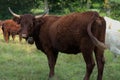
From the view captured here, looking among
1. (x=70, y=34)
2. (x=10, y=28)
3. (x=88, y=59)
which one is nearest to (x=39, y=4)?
Result: (x=10, y=28)

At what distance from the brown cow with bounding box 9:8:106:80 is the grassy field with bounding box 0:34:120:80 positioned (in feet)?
1.83

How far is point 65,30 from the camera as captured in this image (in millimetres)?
9625

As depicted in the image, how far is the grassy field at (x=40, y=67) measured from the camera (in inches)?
407

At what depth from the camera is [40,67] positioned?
11492 millimetres

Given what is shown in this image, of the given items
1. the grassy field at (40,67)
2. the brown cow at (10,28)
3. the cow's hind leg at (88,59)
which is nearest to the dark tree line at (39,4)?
the brown cow at (10,28)

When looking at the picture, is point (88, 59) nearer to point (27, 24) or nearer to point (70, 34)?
point (70, 34)

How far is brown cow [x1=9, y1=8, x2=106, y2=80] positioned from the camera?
9172 mm

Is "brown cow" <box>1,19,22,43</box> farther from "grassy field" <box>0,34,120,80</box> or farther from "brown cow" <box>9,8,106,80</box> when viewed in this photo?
"brown cow" <box>9,8,106,80</box>

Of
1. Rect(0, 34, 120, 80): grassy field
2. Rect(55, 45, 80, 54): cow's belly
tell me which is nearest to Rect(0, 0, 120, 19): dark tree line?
Rect(0, 34, 120, 80): grassy field

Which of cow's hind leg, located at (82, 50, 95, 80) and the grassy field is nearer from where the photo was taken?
cow's hind leg, located at (82, 50, 95, 80)

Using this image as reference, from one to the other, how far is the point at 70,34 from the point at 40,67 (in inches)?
92.3

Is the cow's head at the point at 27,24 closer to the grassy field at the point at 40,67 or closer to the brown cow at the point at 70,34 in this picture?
the brown cow at the point at 70,34

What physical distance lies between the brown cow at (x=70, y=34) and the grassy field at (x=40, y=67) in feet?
1.83

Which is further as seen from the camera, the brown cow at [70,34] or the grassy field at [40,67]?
the grassy field at [40,67]
